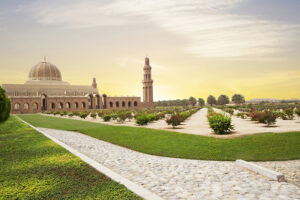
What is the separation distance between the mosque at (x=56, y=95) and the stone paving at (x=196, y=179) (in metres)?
58.4

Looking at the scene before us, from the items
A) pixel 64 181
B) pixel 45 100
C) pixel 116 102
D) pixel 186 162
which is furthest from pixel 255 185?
pixel 116 102

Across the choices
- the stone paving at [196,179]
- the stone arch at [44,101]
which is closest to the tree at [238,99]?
the stone arch at [44,101]

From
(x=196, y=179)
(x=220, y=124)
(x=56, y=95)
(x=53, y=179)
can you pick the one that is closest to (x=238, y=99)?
(x=56, y=95)

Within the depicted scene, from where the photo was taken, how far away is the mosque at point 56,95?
59778 millimetres

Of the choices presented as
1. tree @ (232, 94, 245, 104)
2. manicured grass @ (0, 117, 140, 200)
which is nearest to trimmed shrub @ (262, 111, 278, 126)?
manicured grass @ (0, 117, 140, 200)

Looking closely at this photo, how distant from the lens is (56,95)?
2805 inches

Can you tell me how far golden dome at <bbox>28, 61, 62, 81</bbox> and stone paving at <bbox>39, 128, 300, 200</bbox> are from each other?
242ft

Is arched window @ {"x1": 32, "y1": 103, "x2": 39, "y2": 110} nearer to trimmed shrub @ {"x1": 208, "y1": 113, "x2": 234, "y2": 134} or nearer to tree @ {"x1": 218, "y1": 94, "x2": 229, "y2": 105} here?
trimmed shrub @ {"x1": 208, "y1": 113, "x2": 234, "y2": 134}

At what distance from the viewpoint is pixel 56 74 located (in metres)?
76.8

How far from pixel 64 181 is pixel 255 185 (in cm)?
439

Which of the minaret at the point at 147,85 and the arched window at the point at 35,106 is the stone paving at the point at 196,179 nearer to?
the arched window at the point at 35,106

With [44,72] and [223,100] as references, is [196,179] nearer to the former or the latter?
[44,72]

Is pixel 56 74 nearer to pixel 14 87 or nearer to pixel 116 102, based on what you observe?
pixel 14 87

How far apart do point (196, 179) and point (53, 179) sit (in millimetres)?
3473
